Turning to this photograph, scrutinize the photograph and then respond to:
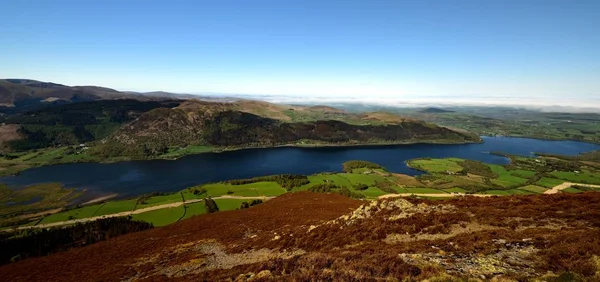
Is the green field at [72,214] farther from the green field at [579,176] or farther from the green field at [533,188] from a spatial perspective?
the green field at [579,176]

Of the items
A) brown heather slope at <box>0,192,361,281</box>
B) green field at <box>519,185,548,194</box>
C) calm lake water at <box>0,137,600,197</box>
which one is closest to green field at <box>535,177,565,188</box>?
green field at <box>519,185,548,194</box>

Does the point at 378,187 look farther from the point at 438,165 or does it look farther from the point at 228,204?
the point at 438,165

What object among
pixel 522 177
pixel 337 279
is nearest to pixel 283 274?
pixel 337 279

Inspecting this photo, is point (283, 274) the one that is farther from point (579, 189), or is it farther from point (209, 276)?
point (579, 189)

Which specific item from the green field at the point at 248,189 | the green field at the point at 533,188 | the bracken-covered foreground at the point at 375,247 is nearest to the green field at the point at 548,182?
the green field at the point at 533,188

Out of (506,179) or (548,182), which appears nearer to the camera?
(548,182)

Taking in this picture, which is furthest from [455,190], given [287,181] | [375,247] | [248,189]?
[375,247]

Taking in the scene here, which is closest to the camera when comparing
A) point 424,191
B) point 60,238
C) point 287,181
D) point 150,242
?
point 150,242

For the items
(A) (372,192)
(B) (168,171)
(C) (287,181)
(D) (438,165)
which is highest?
(C) (287,181)
